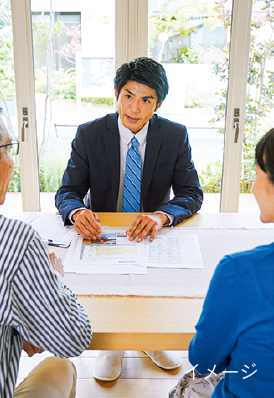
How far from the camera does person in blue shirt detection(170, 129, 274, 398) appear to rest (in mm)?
668

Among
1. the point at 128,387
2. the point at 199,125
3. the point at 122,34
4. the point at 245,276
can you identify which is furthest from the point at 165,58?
the point at 245,276

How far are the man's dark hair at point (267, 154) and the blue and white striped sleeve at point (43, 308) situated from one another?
456 millimetres

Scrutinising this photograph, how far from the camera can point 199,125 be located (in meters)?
3.00

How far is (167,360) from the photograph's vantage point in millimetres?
1733

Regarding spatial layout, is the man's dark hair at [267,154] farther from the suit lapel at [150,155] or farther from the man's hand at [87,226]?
the suit lapel at [150,155]

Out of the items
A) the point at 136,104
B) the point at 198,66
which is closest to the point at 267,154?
the point at 136,104

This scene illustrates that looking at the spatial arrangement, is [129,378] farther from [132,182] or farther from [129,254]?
[132,182]

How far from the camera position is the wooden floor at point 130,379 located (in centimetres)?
161

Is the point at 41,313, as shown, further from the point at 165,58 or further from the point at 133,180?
the point at 165,58

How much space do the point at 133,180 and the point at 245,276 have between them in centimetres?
118

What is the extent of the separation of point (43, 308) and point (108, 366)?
1.08 meters

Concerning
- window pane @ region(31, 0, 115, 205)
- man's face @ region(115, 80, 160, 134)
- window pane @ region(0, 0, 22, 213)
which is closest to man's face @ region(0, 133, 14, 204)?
man's face @ region(115, 80, 160, 134)

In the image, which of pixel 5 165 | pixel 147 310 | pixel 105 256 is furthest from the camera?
pixel 105 256

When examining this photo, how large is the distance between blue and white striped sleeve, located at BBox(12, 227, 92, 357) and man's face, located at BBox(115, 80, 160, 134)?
1103mm
